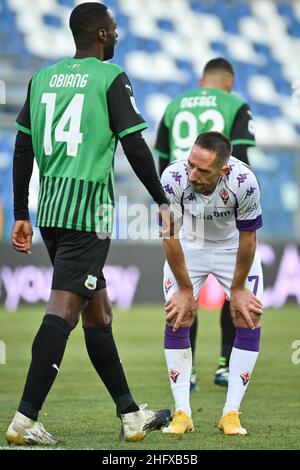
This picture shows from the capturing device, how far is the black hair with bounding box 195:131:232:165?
4.93 meters

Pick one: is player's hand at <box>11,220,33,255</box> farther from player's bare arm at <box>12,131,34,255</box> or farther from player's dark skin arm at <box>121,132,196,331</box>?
player's dark skin arm at <box>121,132,196,331</box>

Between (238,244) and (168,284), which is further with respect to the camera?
(238,244)

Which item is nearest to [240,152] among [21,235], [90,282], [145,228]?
[21,235]

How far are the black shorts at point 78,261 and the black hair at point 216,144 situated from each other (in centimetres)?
74

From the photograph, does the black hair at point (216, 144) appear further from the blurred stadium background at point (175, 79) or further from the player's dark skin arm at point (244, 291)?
the blurred stadium background at point (175, 79)

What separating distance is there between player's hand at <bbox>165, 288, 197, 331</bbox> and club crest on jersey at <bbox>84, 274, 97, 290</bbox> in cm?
72

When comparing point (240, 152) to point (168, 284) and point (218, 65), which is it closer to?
point (218, 65)

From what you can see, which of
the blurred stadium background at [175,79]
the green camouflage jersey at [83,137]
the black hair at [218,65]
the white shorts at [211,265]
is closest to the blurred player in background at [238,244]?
the white shorts at [211,265]

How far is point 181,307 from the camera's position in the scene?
5.13 m

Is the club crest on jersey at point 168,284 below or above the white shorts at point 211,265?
below

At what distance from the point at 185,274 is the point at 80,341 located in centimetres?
595

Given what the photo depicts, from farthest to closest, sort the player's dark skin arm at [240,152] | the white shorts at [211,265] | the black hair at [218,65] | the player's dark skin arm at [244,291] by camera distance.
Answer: the black hair at [218,65] < the player's dark skin arm at [240,152] < the white shorts at [211,265] < the player's dark skin arm at [244,291]

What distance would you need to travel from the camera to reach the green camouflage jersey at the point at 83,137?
4.54m

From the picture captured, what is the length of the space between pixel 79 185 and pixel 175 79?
1538 cm
